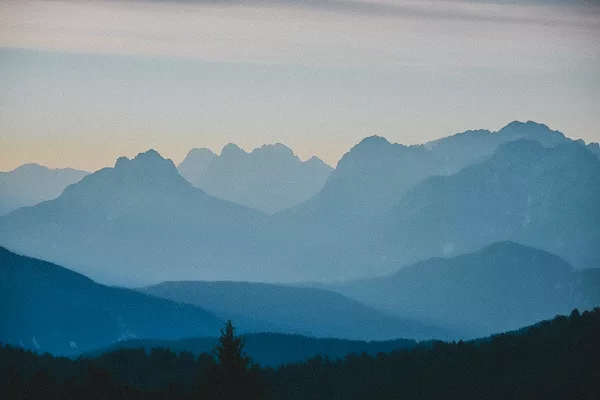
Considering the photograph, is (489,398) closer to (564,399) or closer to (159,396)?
(564,399)

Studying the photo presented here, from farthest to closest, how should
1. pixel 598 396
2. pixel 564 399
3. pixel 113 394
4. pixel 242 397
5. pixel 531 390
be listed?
pixel 531 390
pixel 564 399
pixel 598 396
pixel 113 394
pixel 242 397

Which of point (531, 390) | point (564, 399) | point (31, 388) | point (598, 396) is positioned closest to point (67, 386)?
point (31, 388)

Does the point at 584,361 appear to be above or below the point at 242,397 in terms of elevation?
above

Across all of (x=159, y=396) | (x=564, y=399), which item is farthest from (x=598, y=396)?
(x=159, y=396)

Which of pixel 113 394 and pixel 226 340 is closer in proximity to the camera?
pixel 226 340

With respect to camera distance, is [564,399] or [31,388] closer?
[31,388]

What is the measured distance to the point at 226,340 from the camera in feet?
207

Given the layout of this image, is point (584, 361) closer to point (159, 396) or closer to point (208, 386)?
point (159, 396)

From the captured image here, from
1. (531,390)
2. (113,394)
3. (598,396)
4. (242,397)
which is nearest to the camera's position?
(242,397)

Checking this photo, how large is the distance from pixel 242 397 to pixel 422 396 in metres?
142

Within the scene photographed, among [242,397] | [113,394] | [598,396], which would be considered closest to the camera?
[242,397]

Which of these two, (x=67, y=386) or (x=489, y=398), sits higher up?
(x=489, y=398)

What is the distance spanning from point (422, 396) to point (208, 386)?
141709 mm

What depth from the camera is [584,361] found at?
7766 inches
